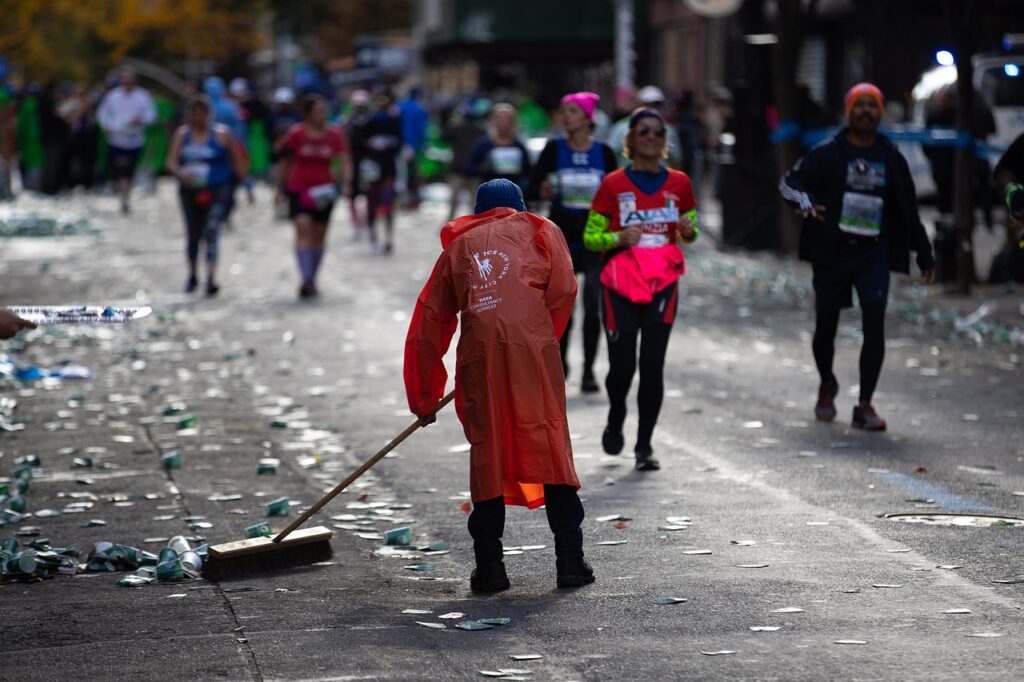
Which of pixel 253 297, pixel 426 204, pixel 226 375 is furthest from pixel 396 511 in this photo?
pixel 426 204

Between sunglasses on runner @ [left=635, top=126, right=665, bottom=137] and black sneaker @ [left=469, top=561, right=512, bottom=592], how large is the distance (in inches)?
119

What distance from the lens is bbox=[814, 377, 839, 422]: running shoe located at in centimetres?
1024

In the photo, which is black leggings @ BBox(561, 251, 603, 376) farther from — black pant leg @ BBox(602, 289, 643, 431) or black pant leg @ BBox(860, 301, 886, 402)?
black pant leg @ BBox(602, 289, 643, 431)

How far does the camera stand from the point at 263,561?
6875 mm

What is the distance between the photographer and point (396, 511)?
808cm

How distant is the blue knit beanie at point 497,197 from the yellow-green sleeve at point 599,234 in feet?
7.24

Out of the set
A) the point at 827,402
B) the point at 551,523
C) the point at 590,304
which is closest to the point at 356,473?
the point at 551,523

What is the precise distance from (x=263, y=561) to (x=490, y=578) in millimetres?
930

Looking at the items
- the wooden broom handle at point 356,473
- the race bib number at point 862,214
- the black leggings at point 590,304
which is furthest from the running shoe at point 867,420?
the wooden broom handle at point 356,473

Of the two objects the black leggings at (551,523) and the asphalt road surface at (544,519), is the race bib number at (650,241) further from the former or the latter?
the black leggings at (551,523)

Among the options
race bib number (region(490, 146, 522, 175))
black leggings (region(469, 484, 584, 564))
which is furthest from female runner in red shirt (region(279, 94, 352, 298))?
black leggings (region(469, 484, 584, 564))

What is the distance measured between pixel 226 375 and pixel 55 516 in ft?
15.0

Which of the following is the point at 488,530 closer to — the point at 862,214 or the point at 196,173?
the point at 862,214

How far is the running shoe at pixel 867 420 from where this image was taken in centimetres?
988
